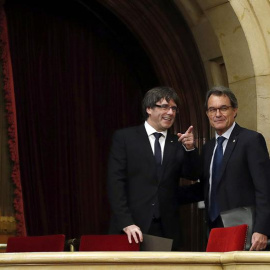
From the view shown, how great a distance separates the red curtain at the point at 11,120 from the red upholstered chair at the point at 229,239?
2379mm

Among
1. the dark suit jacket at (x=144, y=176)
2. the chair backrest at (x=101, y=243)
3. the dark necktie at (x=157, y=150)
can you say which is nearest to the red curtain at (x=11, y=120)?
the dark suit jacket at (x=144, y=176)

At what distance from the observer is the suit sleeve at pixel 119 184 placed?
505 centimetres

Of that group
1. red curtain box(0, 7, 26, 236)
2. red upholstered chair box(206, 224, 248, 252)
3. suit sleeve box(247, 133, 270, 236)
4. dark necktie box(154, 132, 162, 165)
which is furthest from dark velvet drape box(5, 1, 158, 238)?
red upholstered chair box(206, 224, 248, 252)

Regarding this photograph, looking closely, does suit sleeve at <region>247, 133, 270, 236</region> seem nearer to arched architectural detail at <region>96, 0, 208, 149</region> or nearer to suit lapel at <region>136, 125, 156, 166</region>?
suit lapel at <region>136, 125, 156, 166</region>

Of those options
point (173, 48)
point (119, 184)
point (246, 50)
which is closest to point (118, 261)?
point (119, 184)

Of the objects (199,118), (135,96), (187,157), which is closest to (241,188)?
(187,157)

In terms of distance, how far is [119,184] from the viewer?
203 inches

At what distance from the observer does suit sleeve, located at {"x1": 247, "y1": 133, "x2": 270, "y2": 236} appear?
491 cm

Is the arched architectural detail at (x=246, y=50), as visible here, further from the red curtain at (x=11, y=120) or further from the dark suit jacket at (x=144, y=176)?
the red curtain at (x=11, y=120)

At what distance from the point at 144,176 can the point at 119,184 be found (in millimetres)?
197

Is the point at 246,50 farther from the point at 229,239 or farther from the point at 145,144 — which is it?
the point at 229,239

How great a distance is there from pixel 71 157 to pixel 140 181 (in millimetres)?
1670

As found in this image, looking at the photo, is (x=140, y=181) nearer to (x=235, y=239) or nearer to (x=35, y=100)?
(x=235, y=239)

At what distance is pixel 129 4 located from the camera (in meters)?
6.77
